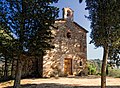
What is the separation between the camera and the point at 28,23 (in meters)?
19.3

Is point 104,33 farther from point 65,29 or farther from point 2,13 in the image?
point 65,29

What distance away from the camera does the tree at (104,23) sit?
1509cm

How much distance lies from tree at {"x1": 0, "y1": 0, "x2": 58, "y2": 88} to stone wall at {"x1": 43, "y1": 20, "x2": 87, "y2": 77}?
9.99 m

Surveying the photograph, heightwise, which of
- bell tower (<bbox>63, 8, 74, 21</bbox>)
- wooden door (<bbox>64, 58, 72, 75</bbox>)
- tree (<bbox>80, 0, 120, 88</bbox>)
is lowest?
wooden door (<bbox>64, 58, 72, 75</bbox>)

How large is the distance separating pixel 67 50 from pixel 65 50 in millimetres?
298

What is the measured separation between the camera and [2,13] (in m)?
19.2

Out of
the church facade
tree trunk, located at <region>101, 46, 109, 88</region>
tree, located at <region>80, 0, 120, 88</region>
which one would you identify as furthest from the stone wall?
tree trunk, located at <region>101, 46, 109, 88</region>

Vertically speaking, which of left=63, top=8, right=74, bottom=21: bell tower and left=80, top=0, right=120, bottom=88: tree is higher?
left=63, top=8, right=74, bottom=21: bell tower

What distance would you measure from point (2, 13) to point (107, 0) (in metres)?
8.61

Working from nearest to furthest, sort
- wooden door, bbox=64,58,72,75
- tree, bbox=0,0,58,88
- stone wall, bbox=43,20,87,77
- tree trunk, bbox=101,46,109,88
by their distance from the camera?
tree trunk, bbox=101,46,109,88 < tree, bbox=0,0,58,88 < stone wall, bbox=43,20,87,77 < wooden door, bbox=64,58,72,75

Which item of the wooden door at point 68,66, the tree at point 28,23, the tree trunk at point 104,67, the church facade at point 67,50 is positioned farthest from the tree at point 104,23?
the wooden door at point 68,66

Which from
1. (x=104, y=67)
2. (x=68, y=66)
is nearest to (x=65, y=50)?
(x=68, y=66)

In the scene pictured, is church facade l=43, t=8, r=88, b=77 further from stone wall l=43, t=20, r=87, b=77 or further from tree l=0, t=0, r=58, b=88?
tree l=0, t=0, r=58, b=88

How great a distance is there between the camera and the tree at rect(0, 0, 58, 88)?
750 inches
